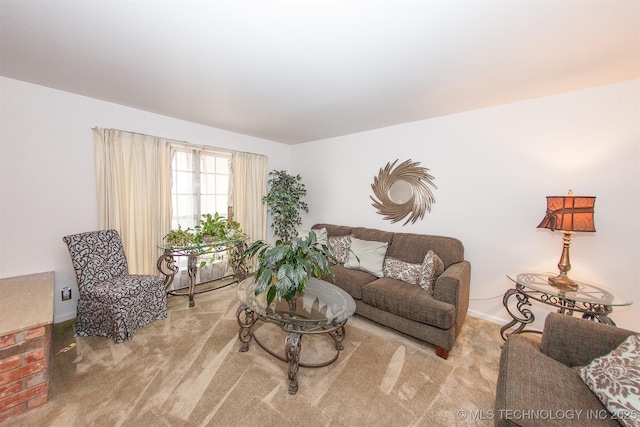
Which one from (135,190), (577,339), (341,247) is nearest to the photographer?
(577,339)

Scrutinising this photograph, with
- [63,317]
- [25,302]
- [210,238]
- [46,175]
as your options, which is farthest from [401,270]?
[46,175]

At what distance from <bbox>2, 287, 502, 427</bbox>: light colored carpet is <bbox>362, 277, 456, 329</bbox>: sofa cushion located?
0.29m

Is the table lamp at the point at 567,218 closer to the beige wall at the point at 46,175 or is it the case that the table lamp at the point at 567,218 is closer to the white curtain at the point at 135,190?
the white curtain at the point at 135,190

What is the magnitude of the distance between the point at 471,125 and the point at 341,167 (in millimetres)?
1842

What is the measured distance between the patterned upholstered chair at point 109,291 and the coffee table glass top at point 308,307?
950mm

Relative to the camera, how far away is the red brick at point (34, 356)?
1474 millimetres

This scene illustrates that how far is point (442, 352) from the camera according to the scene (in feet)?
6.59

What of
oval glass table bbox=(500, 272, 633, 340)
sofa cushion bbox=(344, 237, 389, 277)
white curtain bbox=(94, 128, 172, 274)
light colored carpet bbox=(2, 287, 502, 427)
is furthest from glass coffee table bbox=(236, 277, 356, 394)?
A: white curtain bbox=(94, 128, 172, 274)

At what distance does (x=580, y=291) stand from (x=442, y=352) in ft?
3.80

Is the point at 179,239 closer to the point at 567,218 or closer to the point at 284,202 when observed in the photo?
the point at 284,202

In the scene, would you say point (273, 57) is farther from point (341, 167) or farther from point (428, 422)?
point (428, 422)

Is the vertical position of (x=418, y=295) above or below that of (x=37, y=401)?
above

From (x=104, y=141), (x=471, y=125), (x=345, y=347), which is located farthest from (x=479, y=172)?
(x=104, y=141)

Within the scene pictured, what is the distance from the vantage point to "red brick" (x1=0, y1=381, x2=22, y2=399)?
138cm
